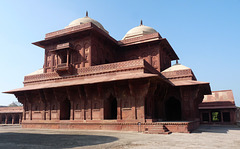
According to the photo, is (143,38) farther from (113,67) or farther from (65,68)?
(65,68)

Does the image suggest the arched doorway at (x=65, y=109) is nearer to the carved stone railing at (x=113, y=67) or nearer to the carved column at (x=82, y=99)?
the carved column at (x=82, y=99)

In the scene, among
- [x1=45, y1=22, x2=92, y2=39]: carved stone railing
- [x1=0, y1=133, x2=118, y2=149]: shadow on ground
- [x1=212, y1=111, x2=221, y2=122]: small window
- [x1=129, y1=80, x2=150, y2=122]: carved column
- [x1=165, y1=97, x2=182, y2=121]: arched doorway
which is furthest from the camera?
[x1=212, y1=111, x2=221, y2=122]: small window

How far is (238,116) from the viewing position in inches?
1476

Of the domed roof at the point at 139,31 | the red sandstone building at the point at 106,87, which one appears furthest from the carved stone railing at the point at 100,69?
the domed roof at the point at 139,31

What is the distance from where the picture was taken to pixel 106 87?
16500 mm

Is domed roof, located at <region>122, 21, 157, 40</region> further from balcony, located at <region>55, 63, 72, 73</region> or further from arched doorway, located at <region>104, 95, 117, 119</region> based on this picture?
arched doorway, located at <region>104, 95, 117, 119</region>

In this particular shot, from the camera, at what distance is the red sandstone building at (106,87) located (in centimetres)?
1505

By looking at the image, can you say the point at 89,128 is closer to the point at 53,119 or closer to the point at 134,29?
the point at 53,119

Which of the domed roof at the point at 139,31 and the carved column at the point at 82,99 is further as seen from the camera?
the domed roof at the point at 139,31

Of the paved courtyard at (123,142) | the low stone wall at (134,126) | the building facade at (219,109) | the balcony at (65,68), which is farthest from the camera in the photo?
the building facade at (219,109)

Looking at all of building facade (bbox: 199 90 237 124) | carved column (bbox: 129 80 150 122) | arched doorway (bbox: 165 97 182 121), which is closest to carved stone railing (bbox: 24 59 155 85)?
carved column (bbox: 129 80 150 122)

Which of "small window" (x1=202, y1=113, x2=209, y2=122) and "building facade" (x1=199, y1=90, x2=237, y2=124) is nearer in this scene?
"building facade" (x1=199, y1=90, x2=237, y2=124)

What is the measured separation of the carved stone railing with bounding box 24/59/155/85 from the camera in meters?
15.5

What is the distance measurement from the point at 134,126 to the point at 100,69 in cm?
548
